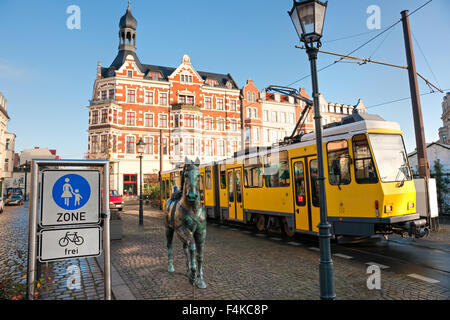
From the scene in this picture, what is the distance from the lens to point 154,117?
38312 mm

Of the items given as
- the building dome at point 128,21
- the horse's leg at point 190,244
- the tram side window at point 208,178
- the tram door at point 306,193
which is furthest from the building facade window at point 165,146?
the horse's leg at point 190,244

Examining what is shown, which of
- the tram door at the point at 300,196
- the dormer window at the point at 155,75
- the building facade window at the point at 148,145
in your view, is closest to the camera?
the tram door at the point at 300,196

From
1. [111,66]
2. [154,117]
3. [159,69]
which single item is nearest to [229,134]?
[154,117]

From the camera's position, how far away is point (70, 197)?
12.2ft

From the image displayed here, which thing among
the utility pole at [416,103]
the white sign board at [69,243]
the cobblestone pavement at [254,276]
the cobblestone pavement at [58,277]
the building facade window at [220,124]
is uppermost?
the building facade window at [220,124]

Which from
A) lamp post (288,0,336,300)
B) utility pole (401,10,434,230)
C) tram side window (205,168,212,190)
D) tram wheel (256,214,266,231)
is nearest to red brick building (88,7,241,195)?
tram side window (205,168,212,190)

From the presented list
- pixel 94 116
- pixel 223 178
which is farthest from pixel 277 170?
pixel 94 116

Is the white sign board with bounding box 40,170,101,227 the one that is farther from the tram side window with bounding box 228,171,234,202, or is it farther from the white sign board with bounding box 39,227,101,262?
the tram side window with bounding box 228,171,234,202

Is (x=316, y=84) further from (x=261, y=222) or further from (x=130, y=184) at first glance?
Result: (x=130, y=184)

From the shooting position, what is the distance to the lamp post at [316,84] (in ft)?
13.6

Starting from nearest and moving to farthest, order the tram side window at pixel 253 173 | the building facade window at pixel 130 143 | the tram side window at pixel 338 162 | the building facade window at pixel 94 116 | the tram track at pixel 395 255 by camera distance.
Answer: the tram track at pixel 395 255
the tram side window at pixel 338 162
the tram side window at pixel 253 173
the building facade window at pixel 94 116
the building facade window at pixel 130 143

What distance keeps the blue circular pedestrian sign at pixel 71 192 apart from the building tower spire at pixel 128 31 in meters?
40.1

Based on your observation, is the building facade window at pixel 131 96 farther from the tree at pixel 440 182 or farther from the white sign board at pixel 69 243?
the white sign board at pixel 69 243

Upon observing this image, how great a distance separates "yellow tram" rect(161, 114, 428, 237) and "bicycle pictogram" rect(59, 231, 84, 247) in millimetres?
6582
